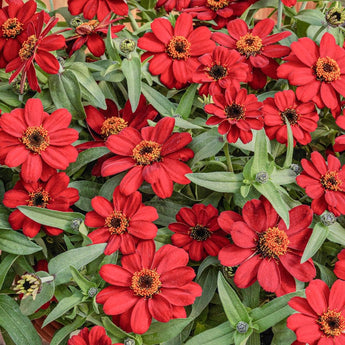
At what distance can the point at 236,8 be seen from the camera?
727 mm

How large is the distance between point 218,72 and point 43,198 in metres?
0.26

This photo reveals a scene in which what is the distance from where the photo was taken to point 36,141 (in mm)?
574

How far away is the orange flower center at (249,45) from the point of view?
0.66 m

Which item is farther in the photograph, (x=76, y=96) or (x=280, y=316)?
(x=76, y=96)

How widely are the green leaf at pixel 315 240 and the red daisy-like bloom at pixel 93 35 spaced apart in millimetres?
362

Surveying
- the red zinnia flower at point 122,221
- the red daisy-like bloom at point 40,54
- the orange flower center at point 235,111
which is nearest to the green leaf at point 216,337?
the red zinnia flower at point 122,221

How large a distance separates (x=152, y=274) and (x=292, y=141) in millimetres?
218

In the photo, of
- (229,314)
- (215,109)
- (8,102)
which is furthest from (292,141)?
(8,102)

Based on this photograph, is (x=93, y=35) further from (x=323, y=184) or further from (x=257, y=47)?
(x=323, y=184)

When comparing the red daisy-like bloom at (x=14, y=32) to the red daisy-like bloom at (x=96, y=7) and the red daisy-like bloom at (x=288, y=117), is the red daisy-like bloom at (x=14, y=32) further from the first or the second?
the red daisy-like bloom at (x=288, y=117)

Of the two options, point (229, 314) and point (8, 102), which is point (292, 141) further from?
point (8, 102)

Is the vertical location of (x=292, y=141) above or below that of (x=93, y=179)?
above

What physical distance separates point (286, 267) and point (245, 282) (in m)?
0.05

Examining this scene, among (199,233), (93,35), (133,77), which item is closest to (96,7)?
(93,35)
